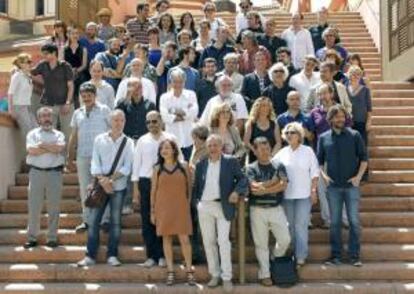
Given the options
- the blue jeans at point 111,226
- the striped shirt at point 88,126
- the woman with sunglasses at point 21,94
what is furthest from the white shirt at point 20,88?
the blue jeans at point 111,226

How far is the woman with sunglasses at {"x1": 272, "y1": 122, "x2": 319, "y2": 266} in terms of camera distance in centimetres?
839

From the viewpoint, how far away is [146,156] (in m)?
8.55

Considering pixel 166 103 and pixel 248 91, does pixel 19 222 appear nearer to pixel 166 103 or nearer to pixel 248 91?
pixel 166 103

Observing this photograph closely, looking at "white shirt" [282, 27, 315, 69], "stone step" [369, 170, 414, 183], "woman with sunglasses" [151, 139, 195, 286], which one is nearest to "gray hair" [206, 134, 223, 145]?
"woman with sunglasses" [151, 139, 195, 286]

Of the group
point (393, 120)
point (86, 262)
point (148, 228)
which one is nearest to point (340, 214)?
point (148, 228)

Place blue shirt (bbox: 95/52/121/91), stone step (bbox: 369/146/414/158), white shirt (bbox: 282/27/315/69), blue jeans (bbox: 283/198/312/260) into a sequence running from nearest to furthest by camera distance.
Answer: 1. blue jeans (bbox: 283/198/312/260)
2. stone step (bbox: 369/146/414/158)
3. blue shirt (bbox: 95/52/121/91)
4. white shirt (bbox: 282/27/315/69)

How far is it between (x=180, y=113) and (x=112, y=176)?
1.25m

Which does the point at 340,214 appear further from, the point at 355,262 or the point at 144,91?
the point at 144,91

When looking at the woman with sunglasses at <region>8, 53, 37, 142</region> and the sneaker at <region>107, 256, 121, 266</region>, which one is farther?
the woman with sunglasses at <region>8, 53, 37, 142</region>

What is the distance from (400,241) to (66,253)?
4070 millimetres

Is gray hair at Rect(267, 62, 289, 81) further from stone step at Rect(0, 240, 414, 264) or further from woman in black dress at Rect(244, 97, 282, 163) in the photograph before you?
stone step at Rect(0, 240, 414, 264)

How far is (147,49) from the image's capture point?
1127 centimetres

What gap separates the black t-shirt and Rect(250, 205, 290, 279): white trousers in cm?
7

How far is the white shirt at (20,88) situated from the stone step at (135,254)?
2.53 meters
